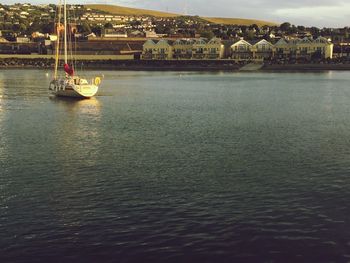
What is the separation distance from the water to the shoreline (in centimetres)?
10629

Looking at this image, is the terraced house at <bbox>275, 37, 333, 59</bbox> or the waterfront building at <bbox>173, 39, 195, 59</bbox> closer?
the terraced house at <bbox>275, 37, 333, 59</bbox>

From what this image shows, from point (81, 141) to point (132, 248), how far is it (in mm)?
18096

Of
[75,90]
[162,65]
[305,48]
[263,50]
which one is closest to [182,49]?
[162,65]

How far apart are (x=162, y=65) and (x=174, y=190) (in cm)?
13763

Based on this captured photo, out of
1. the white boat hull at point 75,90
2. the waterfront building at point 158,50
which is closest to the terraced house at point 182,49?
the waterfront building at point 158,50

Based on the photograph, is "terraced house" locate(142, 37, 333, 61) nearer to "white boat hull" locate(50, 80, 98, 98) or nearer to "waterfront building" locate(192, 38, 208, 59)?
"waterfront building" locate(192, 38, 208, 59)

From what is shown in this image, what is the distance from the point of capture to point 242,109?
50906 millimetres

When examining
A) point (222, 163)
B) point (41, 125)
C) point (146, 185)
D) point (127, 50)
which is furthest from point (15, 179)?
point (127, 50)

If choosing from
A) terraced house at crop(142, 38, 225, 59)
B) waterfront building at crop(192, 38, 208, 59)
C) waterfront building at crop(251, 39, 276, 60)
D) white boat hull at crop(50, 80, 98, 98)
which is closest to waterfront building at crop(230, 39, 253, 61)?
waterfront building at crop(251, 39, 276, 60)

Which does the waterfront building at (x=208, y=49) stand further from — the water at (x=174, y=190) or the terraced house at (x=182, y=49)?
the water at (x=174, y=190)

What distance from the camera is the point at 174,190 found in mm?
20016

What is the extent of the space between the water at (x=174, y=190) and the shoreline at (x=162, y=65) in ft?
349

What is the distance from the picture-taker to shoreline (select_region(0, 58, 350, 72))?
471 ft

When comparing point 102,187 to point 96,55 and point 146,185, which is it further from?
point 96,55
